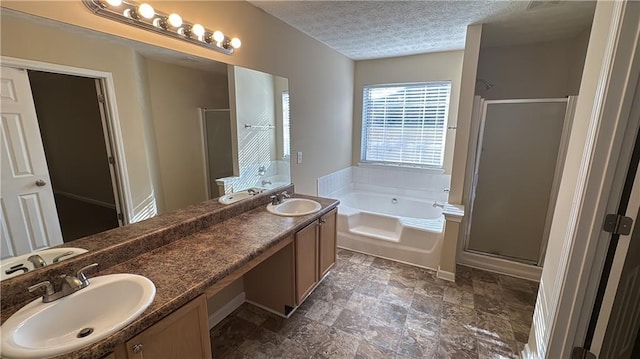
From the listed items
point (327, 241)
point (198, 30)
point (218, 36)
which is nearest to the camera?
point (198, 30)

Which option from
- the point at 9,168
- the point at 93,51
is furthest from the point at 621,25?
the point at 9,168

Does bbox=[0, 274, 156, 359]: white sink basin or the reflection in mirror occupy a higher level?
the reflection in mirror

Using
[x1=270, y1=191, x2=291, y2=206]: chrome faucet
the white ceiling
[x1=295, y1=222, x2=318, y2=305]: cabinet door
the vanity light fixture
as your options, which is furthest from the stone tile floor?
the white ceiling

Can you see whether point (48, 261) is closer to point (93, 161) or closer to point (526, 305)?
point (93, 161)

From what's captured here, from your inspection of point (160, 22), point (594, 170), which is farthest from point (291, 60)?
point (594, 170)

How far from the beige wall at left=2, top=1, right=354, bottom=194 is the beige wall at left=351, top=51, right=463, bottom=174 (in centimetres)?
17

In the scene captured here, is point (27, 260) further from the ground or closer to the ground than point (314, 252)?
further from the ground

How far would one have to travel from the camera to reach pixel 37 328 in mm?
925

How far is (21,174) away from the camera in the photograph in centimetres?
104

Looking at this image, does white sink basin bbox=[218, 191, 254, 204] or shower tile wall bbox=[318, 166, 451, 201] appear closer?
white sink basin bbox=[218, 191, 254, 204]

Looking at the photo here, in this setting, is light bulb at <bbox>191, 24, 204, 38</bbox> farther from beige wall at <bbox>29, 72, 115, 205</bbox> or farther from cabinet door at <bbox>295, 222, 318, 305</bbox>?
cabinet door at <bbox>295, 222, 318, 305</bbox>

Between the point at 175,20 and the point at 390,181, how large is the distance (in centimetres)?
331

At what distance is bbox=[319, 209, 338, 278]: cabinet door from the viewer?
2.25 m

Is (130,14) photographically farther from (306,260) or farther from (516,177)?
(516,177)
